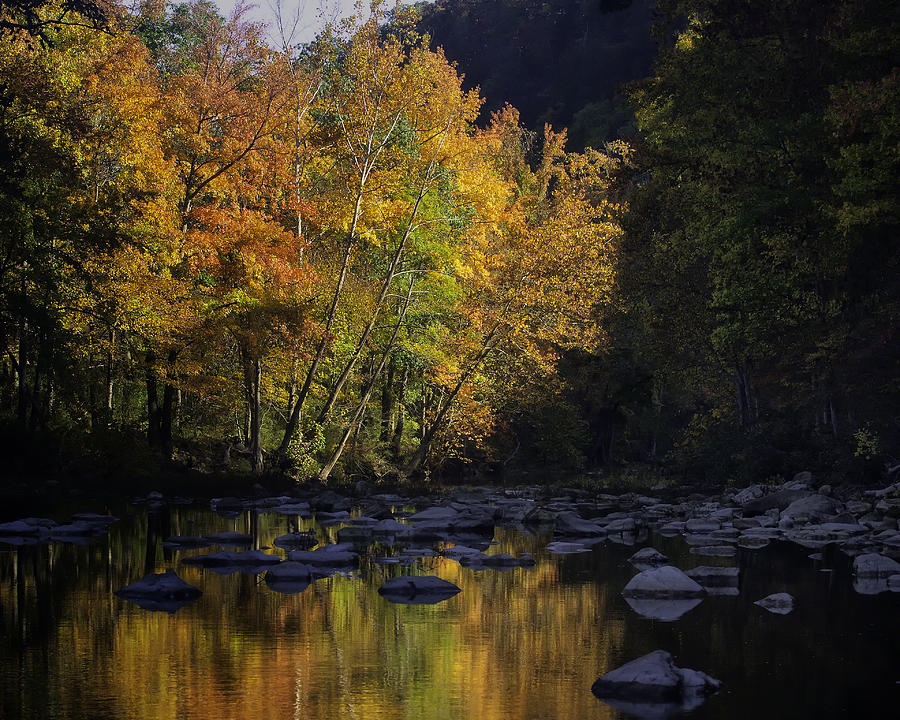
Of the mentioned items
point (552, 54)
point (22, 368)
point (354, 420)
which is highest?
point (552, 54)

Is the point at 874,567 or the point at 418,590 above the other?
the point at 418,590

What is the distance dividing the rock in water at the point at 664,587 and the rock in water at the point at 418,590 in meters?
1.66

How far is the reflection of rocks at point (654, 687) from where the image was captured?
530 cm

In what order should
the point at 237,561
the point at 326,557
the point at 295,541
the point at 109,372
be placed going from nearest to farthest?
the point at 237,561 → the point at 326,557 → the point at 295,541 → the point at 109,372

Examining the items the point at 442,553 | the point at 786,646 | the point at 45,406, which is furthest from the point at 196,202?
the point at 786,646

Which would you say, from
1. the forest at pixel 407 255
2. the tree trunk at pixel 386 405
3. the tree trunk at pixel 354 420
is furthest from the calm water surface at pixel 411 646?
the tree trunk at pixel 386 405

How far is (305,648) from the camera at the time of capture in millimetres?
6516

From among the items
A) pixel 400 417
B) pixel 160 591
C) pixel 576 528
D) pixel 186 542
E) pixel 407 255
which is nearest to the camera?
pixel 160 591

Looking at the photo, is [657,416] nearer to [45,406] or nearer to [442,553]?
[45,406]

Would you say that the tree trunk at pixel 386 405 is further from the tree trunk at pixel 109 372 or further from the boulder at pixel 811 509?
the boulder at pixel 811 509

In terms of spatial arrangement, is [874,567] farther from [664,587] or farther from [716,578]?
[664,587]

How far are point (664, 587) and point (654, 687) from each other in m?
3.59

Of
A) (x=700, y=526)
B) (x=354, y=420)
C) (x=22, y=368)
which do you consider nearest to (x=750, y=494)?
(x=700, y=526)

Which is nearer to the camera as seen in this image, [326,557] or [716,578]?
[716,578]
